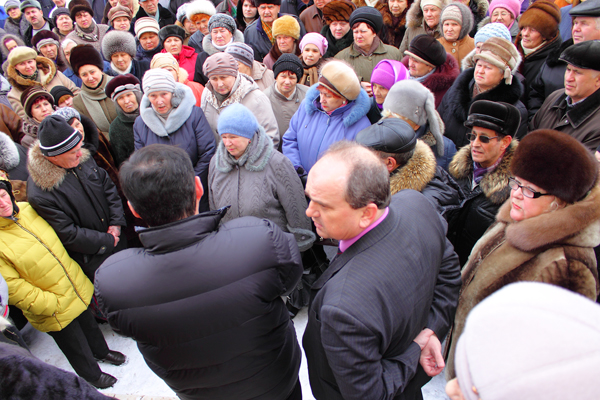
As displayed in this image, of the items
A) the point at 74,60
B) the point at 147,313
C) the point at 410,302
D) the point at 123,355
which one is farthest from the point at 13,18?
the point at 410,302


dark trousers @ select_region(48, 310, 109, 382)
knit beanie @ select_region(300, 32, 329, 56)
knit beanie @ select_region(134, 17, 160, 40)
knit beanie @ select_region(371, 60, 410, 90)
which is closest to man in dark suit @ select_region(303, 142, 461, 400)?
knit beanie @ select_region(371, 60, 410, 90)

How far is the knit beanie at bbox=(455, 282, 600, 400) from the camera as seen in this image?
0.65 m

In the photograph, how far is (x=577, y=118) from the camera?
253 centimetres

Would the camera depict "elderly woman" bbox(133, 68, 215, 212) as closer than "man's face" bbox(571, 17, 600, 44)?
No

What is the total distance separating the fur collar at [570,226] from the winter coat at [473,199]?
641 mm

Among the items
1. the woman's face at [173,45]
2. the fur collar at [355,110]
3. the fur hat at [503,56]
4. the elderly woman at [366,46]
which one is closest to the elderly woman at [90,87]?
the woman's face at [173,45]

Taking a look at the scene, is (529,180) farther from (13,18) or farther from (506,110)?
(13,18)

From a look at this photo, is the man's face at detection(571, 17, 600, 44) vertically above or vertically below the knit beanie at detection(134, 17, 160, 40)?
below

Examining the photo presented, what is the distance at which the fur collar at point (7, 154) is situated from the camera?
113 inches

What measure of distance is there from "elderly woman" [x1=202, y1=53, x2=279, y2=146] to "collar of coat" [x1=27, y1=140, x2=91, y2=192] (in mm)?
1616

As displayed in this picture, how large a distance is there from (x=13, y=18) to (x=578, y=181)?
32.4 ft

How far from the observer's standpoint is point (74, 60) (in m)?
3.86

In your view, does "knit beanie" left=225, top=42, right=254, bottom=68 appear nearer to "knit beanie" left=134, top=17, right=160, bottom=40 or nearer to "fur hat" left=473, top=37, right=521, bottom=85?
"knit beanie" left=134, top=17, right=160, bottom=40

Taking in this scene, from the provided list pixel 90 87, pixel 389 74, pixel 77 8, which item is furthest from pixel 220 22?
pixel 77 8
